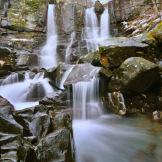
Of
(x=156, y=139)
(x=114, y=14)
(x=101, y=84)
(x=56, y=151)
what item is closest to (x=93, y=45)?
(x=114, y=14)

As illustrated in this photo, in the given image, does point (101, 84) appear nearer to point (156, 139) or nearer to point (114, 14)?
point (156, 139)

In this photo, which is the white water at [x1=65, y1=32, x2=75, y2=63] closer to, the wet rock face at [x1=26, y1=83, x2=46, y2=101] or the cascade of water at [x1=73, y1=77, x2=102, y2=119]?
the wet rock face at [x1=26, y1=83, x2=46, y2=101]

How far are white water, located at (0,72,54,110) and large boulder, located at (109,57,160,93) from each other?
8.89ft

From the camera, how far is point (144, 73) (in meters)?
9.62

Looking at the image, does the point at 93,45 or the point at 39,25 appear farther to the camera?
the point at 39,25

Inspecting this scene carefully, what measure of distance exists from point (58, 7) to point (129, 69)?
A: 1270 cm

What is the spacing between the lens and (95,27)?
1995 centimetres

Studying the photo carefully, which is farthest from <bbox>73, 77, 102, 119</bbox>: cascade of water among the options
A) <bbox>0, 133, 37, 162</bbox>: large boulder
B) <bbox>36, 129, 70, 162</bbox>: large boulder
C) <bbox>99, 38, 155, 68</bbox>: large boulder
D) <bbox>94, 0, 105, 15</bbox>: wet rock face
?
<bbox>94, 0, 105, 15</bbox>: wet rock face

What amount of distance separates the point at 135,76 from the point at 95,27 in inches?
430

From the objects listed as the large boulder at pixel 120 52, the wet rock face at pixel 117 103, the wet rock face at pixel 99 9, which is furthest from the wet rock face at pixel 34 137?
the wet rock face at pixel 99 9

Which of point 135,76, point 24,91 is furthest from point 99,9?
point 135,76

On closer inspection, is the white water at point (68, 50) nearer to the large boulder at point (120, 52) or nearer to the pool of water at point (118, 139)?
the large boulder at point (120, 52)

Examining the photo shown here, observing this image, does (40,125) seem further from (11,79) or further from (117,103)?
(11,79)

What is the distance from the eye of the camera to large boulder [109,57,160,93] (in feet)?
31.6
